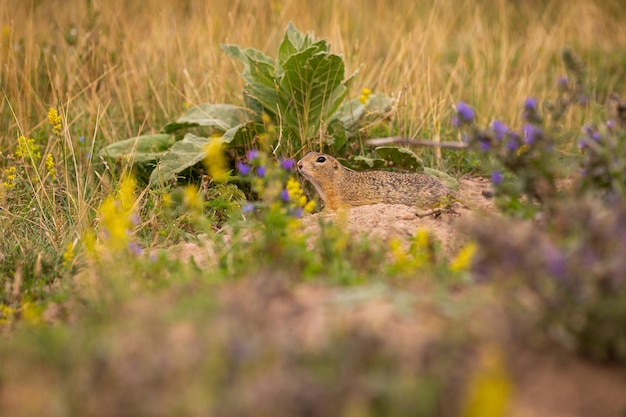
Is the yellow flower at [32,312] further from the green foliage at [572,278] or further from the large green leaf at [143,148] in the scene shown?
the large green leaf at [143,148]

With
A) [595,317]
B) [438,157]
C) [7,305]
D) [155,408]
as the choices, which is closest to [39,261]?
[7,305]

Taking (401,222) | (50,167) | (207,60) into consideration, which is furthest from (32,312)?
(207,60)

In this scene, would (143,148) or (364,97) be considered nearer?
(364,97)

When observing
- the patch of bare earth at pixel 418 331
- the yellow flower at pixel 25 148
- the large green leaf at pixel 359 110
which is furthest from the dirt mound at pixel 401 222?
the yellow flower at pixel 25 148

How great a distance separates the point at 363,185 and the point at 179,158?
1.42 meters

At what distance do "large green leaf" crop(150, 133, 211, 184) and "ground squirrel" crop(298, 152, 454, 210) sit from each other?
78 centimetres

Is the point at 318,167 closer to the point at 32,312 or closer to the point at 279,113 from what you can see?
the point at 279,113

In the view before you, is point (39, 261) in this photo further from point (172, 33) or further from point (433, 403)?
point (172, 33)

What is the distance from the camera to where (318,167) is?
19.3ft

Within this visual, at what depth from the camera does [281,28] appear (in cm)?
836

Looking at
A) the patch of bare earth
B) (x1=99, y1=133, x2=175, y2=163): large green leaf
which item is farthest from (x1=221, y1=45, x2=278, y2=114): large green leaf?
the patch of bare earth

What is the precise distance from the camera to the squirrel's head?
5848 millimetres

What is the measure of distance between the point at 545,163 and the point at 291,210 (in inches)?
48.5

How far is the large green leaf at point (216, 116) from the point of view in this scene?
610 centimetres
